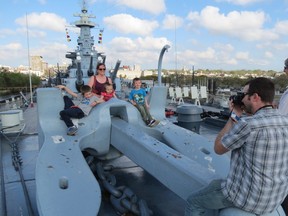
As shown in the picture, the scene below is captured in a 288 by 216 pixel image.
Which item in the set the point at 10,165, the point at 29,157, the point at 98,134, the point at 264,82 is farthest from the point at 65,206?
the point at 29,157

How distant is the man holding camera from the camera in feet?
5.52

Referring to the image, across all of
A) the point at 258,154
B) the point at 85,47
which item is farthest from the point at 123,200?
the point at 85,47

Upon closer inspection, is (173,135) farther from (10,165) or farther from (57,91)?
(10,165)

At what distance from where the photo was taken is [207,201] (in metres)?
1.97

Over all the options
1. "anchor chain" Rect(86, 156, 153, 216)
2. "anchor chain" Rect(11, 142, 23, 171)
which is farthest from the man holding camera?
"anchor chain" Rect(11, 142, 23, 171)

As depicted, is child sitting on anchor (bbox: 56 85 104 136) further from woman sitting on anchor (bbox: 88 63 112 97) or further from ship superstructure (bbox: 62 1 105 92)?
ship superstructure (bbox: 62 1 105 92)

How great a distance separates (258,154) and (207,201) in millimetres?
497

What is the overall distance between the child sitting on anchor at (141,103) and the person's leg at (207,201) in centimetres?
255

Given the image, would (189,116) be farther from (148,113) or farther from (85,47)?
(85,47)

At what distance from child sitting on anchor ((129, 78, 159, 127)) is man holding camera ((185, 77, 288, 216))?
111 inches

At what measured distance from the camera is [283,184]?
1751 mm

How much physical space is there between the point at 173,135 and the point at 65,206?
1968 mm

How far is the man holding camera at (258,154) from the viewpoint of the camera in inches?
66.3

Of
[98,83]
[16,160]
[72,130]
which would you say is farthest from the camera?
[16,160]
